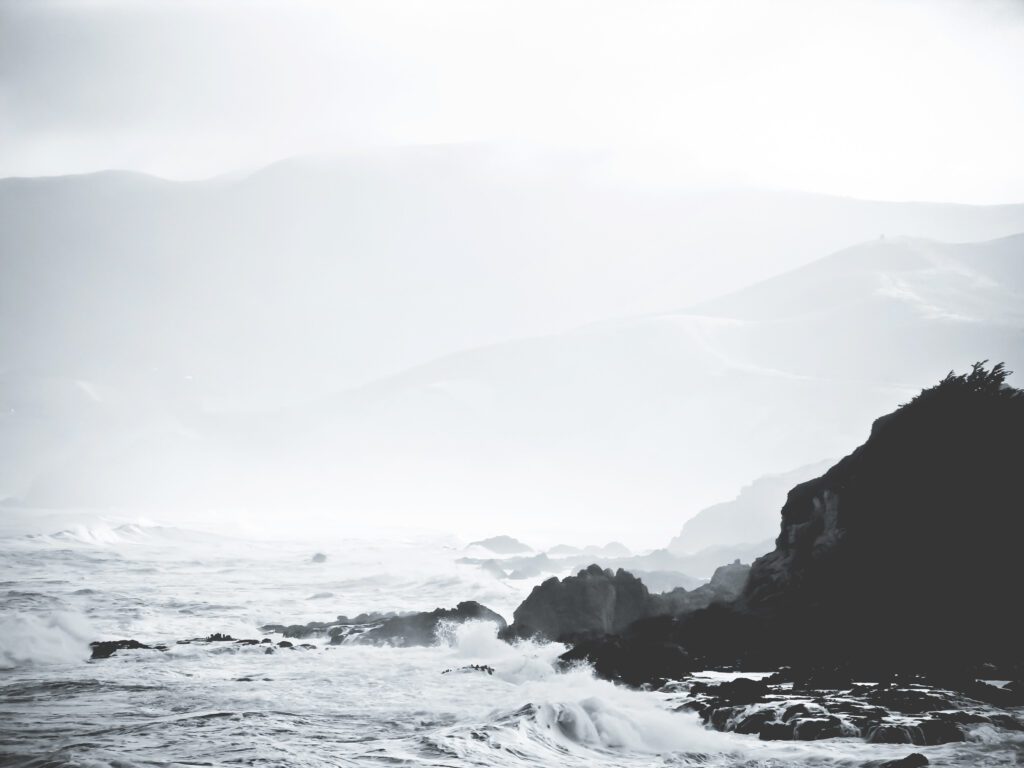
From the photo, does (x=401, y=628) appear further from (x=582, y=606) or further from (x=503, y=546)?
(x=503, y=546)

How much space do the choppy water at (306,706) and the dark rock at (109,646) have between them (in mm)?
445

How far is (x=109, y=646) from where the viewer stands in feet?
71.5

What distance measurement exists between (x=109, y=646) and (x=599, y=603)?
14.6m

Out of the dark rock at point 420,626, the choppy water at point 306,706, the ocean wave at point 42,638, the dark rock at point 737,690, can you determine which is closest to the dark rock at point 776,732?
the choppy water at point 306,706

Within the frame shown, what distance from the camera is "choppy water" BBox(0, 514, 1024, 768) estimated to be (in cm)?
1130

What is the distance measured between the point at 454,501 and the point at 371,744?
13929 centimetres

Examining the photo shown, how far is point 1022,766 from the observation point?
9984 mm

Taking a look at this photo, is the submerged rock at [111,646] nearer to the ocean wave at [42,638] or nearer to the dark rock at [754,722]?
the ocean wave at [42,638]

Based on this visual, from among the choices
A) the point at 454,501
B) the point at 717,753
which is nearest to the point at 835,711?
the point at 717,753

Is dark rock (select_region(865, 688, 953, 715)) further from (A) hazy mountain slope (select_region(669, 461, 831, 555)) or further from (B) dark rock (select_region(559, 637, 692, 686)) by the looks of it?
(A) hazy mountain slope (select_region(669, 461, 831, 555))

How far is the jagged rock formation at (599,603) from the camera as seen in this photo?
2448 cm

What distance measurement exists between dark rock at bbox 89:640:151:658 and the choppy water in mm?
445

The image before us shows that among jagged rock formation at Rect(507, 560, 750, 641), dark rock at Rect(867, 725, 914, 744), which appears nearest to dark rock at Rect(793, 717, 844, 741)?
dark rock at Rect(867, 725, 914, 744)

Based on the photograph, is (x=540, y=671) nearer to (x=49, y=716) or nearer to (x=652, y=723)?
(x=652, y=723)
